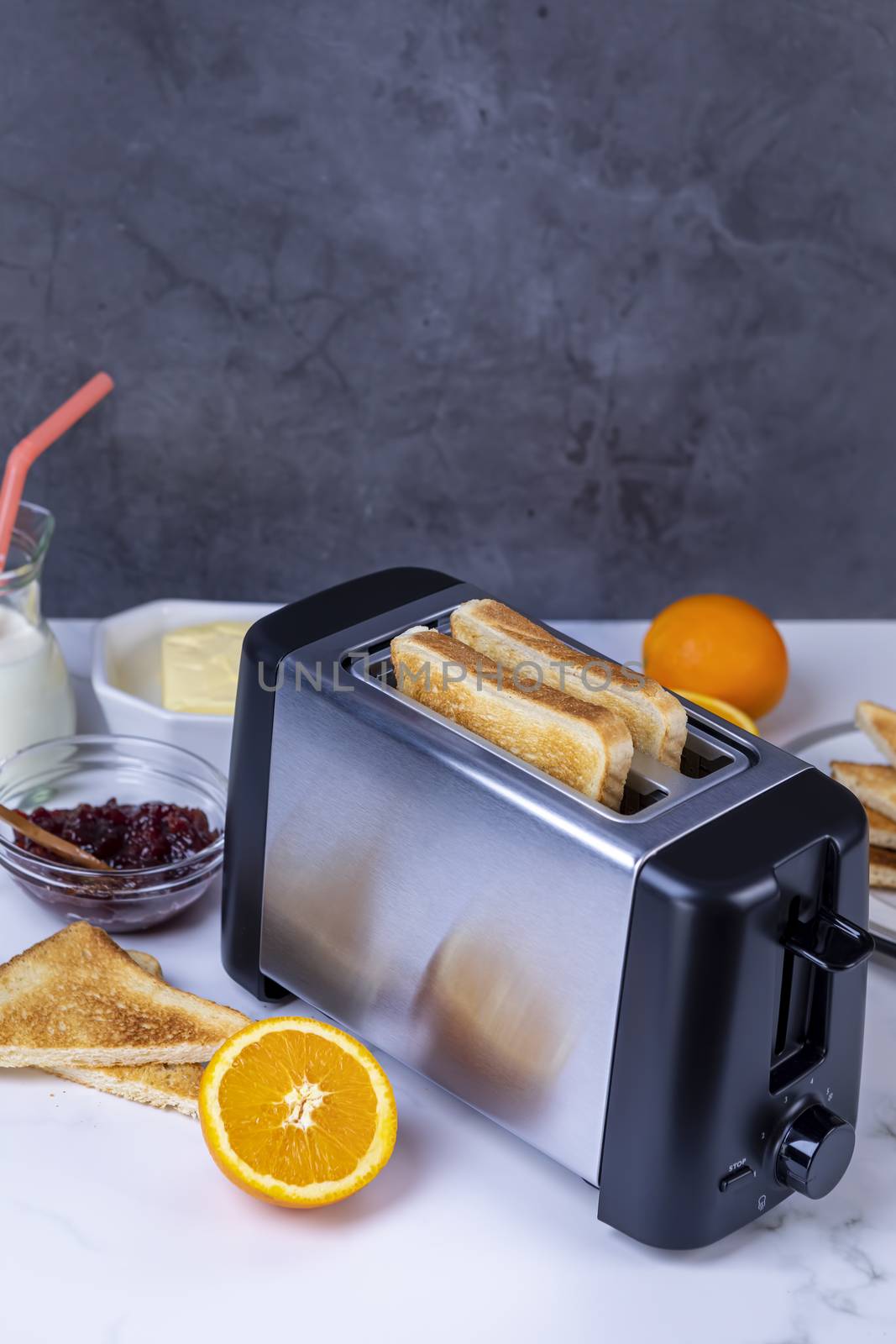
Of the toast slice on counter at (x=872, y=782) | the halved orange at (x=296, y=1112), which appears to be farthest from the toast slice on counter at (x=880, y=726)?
the halved orange at (x=296, y=1112)

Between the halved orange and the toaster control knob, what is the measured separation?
240 mm

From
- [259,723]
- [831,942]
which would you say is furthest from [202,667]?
[831,942]

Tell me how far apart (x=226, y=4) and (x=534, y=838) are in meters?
1.03

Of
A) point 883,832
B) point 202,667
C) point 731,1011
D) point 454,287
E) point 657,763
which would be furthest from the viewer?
point 454,287

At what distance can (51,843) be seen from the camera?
1140 millimetres

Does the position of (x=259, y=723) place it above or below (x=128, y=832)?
above

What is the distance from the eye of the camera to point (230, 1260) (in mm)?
897

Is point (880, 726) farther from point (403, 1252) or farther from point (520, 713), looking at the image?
point (403, 1252)

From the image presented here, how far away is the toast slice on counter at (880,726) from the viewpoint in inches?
51.9

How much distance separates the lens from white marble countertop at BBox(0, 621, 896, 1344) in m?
0.87

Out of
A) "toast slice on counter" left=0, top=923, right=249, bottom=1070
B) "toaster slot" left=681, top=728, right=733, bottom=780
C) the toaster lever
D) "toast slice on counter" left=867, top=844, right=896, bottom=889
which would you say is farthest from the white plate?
"toast slice on counter" left=0, top=923, right=249, bottom=1070

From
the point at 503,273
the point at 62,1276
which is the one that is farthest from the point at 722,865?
the point at 503,273

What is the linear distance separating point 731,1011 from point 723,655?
2.05ft

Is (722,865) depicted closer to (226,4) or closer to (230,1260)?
(230,1260)
